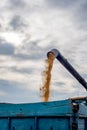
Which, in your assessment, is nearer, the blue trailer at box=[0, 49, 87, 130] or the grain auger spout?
the blue trailer at box=[0, 49, 87, 130]

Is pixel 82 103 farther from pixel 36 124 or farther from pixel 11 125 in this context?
pixel 11 125

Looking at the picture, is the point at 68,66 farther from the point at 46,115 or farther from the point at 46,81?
the point at 46,115

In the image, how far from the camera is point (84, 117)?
9.79 m

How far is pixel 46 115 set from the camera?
9.46 meters

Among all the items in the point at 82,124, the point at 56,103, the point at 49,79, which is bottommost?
the point at 82,124

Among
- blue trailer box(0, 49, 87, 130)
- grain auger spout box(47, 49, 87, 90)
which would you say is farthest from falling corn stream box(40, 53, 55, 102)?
blue trailer box(0, 49, 87, 130)

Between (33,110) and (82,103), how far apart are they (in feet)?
5.15

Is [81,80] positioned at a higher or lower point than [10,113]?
higher

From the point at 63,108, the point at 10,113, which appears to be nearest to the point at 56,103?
the point at 63,108

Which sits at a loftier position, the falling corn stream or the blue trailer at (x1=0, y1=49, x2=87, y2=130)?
the falling corn stream

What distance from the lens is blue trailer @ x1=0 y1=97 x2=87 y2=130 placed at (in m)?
9.04

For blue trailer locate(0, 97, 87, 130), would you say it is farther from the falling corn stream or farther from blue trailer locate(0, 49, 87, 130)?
the falling corn stream

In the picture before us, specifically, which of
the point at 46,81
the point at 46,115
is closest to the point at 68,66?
the point at 46,81

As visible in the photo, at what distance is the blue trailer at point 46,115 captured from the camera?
9.04 metres
